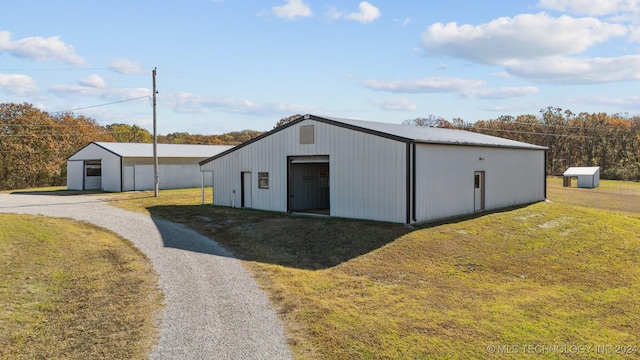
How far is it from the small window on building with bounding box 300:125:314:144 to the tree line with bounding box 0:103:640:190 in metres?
33.9

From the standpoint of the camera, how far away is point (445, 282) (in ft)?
41.1

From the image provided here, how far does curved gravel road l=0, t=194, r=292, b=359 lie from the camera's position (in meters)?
7.52

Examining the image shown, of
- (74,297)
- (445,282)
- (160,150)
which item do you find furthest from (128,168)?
(445,282)

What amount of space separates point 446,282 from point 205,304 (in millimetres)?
6400

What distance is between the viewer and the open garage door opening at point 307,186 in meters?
21.6

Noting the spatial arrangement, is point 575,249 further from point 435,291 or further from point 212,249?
point 212,249

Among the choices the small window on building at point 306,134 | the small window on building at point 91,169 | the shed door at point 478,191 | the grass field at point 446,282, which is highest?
the small window on building at point 306,134

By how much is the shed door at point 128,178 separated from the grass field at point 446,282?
1350 centimetres

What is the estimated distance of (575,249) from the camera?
17500 mm

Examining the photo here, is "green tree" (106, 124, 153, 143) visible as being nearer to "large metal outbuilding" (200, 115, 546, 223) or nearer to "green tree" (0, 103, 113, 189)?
"green tree" (0, 103, 113, 189)

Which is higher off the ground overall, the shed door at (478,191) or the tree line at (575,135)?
the tree line at (575,135)

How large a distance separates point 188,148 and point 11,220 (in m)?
25.7

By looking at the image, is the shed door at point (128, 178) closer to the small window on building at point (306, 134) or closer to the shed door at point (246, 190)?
the shed door at point (246, 190)

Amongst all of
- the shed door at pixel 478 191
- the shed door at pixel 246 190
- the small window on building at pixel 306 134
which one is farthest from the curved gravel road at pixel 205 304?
the shed door at pixel 478 191
